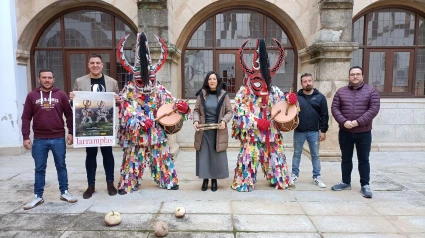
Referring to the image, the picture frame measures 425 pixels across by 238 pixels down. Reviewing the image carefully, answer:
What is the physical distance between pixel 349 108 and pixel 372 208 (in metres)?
1.31

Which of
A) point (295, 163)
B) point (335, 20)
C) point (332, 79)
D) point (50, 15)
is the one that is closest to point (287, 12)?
point (335, 20)

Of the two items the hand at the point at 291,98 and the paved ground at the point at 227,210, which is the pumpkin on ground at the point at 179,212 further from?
the hand at the point at 291,98

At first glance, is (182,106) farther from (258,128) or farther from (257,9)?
(257,9)

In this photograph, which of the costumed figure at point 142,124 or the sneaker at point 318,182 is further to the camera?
the sneaker at point 318,182

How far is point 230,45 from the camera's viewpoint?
23.9 ft

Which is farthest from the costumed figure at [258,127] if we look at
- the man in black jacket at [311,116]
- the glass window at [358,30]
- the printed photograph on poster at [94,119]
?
the glass window at [358,30]

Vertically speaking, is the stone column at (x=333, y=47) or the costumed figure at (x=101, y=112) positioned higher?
the stone column at (x=333, y=47)

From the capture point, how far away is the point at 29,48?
720 centimetres

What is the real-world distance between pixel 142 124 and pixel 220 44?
378 cm

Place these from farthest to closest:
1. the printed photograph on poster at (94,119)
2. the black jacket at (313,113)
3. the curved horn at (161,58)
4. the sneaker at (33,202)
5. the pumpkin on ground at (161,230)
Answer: the black jacket at (313,113) < the curved horn at (161,58) < the printed photograph on poster at (94,119) < the sneaker at (33,202) < the pumpkin on ground at (161,230)

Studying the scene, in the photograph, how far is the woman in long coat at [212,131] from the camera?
169 inches

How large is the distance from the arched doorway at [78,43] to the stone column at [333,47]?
164 inches

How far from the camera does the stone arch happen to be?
6.90 meters

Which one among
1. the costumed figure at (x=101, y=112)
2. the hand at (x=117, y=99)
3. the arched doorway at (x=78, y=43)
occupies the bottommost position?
the costumed figure at (x=101, y=112)
